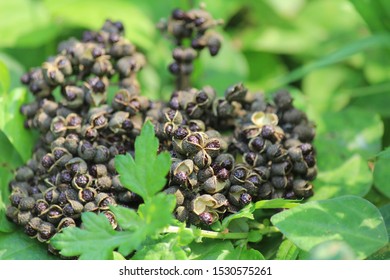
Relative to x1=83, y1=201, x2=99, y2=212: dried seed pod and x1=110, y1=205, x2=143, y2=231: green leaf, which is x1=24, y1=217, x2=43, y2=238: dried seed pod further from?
x1=110, y1=205, x2=143, y2=231: green leaf

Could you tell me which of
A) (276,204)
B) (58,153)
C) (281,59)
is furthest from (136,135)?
(281,59)

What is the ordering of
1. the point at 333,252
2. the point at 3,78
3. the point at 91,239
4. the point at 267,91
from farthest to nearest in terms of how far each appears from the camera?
the point at 267,91 < the point at 3,78 < the point at 91,239 < the point at 333,252

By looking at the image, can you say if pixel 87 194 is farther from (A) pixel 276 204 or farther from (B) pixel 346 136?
(B) pixel 346 136

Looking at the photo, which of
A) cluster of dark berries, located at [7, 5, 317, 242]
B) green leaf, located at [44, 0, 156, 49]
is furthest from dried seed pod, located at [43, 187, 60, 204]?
green leaf, located at [44, 0, 156, 49]

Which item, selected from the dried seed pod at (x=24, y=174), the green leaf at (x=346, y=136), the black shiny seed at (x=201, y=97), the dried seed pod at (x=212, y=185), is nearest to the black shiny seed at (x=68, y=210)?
the dried seed pod at (x=24, y=174)

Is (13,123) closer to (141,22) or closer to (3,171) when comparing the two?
(3,171)
